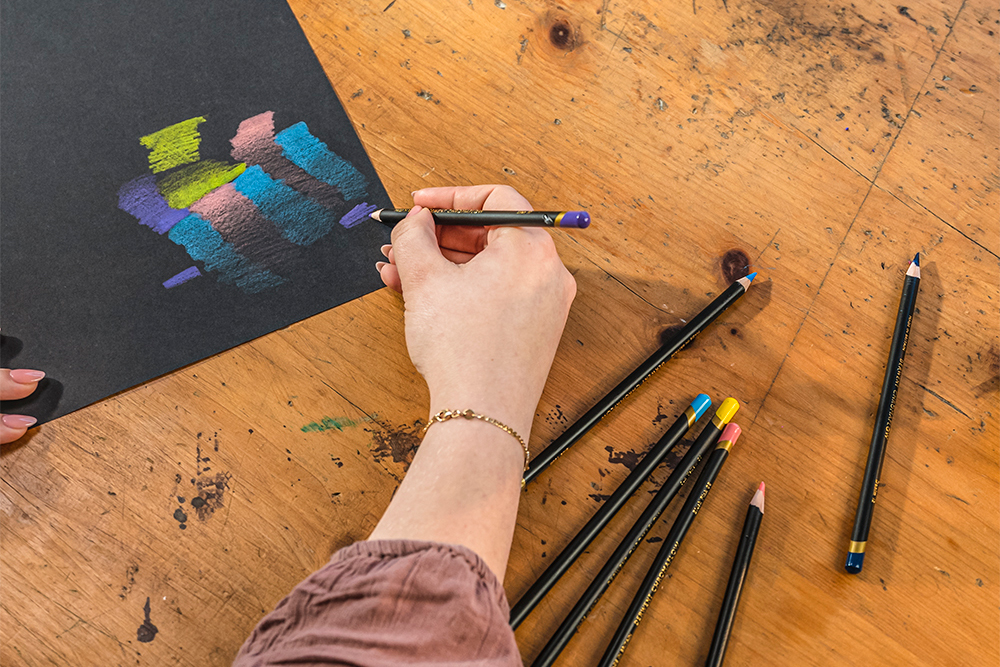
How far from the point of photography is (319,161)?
69 centimetres

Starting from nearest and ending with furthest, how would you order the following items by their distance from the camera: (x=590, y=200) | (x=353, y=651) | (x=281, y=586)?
(x=353, y=651) < (x=281, y=586) < (x=590, y=200)

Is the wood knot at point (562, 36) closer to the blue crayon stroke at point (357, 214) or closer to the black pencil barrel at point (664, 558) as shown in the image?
the blue crayon stroke at point (357, 214)

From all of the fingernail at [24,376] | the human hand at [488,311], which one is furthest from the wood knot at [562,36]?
the fingernail at [24,376]

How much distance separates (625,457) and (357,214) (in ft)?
1.39

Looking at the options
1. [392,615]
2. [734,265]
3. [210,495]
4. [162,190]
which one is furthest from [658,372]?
[162,190]

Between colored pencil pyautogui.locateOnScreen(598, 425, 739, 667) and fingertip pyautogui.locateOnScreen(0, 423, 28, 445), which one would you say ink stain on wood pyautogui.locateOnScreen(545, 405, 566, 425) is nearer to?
colored pencil pyautogui.locateOnScreen(598, 425, 739, 667)

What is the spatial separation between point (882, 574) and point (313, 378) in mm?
653

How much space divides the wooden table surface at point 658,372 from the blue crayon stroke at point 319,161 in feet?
0.13

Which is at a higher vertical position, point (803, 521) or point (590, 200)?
point (590, 200)

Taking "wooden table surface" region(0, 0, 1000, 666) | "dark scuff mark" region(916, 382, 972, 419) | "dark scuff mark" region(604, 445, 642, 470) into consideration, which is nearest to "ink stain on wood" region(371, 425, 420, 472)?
→ "wooden table surface" region(0, 0, 1000, 666)

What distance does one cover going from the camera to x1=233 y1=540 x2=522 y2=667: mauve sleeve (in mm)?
356

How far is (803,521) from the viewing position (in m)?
0.61

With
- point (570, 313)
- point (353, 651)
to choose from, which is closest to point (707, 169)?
point (570, 313)

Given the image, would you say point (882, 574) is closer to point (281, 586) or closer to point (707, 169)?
point (707, 169)
